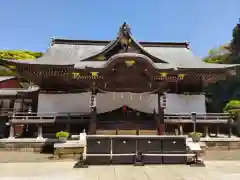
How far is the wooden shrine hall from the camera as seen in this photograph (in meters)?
16.1

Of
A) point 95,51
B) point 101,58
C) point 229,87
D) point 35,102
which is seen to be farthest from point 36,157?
point 229,87

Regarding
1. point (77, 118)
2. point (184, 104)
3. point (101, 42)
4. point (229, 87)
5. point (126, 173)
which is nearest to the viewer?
point (126, 173)

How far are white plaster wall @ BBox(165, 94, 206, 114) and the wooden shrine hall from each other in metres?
0.14

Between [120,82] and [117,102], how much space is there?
6.53 feet

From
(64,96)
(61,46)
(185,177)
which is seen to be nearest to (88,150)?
(185,177)

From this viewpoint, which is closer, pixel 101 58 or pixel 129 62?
pixel 129 62

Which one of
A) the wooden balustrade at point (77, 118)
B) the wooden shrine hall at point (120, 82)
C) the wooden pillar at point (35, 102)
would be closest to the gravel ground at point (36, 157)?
the wooden balustrade at point (77, 118)

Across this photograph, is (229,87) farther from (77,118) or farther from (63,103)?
(63,103)

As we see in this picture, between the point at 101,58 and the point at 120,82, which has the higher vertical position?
the point at 101,58

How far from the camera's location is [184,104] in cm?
1977

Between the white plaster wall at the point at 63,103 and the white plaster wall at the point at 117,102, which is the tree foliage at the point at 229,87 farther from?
the white plaster wall at the point at 63,103

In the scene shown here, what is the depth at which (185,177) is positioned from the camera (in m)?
7.57

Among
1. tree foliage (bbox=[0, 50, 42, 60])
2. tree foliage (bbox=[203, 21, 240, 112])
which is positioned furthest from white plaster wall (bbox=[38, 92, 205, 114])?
tree foliage (bbox=[0, 50, 42, 60])

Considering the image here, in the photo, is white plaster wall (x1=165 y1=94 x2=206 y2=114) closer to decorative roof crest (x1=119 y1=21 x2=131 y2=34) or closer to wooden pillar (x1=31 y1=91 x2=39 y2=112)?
decorative roof crest (x1=119 y1=21 x2=131 y2=34)
